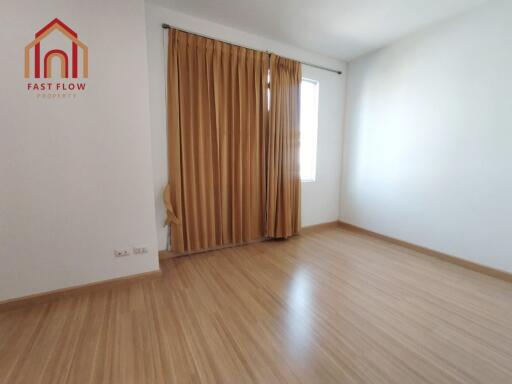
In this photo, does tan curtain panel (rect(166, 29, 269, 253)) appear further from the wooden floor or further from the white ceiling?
the wooden floor

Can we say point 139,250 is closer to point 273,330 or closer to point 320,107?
point 273,330

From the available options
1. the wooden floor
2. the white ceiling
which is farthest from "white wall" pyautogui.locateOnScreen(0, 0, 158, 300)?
the white ceiling

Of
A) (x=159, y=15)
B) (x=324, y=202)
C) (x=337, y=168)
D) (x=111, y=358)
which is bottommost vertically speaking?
(x=111, y=358)

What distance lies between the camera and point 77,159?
6.27 feet

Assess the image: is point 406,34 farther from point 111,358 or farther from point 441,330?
point 111,358

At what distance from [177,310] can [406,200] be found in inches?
121

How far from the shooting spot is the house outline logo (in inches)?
68.2

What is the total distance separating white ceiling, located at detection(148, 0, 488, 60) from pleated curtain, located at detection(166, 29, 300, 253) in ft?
0.88

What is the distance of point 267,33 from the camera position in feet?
9.55

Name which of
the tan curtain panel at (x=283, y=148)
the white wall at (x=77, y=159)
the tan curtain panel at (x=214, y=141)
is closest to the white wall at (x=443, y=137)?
the tan curtain panel at (x=283, y=148)

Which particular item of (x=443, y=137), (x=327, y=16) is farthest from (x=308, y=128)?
(x=443, y=137)

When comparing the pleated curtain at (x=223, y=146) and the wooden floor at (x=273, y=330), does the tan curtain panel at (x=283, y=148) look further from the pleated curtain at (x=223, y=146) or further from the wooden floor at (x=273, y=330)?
the wooden floor at (x=273, y=330)

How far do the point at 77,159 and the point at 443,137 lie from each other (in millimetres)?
3811

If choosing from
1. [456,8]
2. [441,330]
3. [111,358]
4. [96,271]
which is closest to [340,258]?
[441,330]
